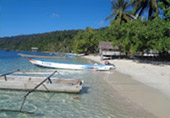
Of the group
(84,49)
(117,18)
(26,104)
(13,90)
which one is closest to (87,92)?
(26,104)

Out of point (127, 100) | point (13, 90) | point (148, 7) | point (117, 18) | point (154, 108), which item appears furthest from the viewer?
point (117, 18)

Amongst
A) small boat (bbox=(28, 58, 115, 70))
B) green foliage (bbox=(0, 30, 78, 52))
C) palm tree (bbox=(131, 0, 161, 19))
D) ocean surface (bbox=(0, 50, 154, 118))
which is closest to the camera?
ocean surface (bbox=(0, 50, 154, 118))

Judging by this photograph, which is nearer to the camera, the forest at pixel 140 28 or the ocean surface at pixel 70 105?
the ocean surface at pixel 70 105

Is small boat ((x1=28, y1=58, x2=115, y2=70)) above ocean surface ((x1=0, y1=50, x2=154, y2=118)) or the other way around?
above

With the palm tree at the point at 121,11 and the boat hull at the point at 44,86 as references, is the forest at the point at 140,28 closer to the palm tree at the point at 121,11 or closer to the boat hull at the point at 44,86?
the palm tree at the point at 121,11

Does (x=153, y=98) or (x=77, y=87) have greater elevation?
(x=77, y=87)

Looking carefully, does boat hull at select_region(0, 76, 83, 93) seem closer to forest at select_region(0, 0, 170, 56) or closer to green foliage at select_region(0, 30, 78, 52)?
forest at select_region(0, 0, 170, 56)

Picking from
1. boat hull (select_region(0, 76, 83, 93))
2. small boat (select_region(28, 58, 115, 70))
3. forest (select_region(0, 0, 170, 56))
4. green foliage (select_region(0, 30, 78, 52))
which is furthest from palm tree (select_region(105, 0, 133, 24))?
green foliage (select_region(0, 30, 78, 52))

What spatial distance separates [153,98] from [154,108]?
105cm

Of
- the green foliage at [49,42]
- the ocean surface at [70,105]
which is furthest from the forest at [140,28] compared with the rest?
the green foliage at [49,42]

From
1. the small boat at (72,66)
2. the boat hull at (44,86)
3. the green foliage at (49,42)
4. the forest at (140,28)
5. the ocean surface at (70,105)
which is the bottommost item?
the ocean surface at (70,105)

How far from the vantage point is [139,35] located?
50.1ft

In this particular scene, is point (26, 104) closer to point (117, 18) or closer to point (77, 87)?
point (77, 87)

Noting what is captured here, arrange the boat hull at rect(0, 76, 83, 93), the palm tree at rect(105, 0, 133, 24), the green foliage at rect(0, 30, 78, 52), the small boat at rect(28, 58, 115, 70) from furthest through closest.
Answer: the green foliage at rect(0, 30, 78, 52), the palm tree at rect(105, 0, 133, 24), the small boat at rect(28, 58, 115, 70), the boat hull at rect(0, 76, 83, 93)
